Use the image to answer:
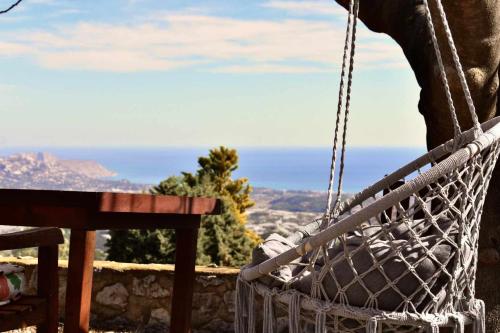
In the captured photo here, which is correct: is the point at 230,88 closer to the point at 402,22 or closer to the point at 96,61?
the point at 96,61

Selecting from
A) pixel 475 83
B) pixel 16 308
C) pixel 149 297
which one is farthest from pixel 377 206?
pixel 149 297

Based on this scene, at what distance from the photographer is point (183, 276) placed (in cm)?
304

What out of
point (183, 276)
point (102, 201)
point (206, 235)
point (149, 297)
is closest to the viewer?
point (102, 201)

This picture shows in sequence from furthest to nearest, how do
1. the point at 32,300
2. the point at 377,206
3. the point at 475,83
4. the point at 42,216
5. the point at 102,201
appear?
the point at 475,83 < the point at 32,300 < the point at 42,216 < the point at 102,201 < the point at 377,206

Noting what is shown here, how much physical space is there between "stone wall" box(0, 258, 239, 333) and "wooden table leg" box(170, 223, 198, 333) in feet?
4.47

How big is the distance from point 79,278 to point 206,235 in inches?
170

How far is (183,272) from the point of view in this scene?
3037 mm

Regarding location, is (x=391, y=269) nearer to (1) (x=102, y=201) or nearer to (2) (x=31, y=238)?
(1) (x=102, y=201)

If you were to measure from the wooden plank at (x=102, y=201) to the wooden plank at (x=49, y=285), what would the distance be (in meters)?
0.37

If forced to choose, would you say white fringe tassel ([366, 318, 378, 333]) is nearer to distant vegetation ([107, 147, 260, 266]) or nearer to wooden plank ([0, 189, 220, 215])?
wooden plank ([0, 189, 220, 215])

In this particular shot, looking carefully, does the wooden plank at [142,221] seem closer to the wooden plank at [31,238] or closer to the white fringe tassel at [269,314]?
the wooden plank at [31,238]

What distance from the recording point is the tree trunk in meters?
3.43

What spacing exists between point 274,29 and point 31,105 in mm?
32043

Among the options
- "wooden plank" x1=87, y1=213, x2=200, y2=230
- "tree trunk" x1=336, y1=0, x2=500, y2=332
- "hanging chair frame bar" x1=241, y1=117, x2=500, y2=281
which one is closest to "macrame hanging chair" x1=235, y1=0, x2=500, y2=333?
"hanging chair frame bar" x1=241, y1=117, x2=500, y2=281
